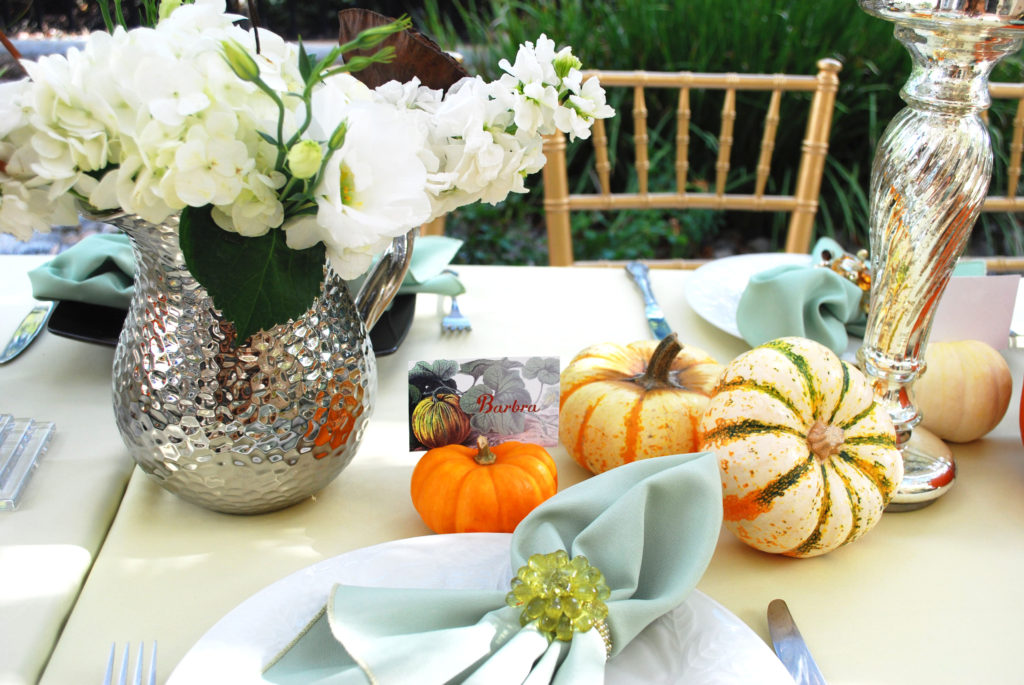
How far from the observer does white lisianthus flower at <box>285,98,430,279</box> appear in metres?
0.51

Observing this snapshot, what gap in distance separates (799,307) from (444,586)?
617mm

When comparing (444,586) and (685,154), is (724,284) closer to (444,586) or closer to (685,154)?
(685,154)

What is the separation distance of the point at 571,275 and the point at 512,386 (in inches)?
22.2

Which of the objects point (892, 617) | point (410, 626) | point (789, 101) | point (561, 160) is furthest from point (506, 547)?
point (789, 101)

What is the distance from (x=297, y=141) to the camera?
1.69 ft

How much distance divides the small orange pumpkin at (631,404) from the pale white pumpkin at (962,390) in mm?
232

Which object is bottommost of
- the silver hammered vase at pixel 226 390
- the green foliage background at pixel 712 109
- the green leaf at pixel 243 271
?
the green foliage background at pixel 712 109

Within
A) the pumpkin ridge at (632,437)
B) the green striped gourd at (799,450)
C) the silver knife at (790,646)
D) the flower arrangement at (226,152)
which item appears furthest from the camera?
the pumpkin ridge at (632,437)

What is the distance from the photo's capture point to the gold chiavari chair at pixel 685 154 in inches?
63.0

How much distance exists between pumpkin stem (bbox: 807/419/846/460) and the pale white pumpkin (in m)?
0.21

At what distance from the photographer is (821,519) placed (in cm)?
72

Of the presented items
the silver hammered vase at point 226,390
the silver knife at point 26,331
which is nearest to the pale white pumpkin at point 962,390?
the silver hammered vase at point 226,390

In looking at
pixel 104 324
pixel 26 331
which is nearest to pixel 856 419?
pixel 104 324

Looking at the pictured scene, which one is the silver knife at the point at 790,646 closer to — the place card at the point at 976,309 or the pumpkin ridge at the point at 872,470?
the pumpkin ridge at the point at 872,470
